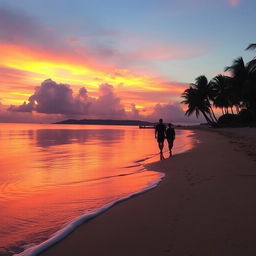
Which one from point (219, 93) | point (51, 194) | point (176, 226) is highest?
point (219, 93)

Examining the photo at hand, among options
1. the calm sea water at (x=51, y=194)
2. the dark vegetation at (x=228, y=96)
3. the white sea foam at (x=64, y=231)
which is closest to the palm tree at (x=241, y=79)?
the dark vegetation at (x=228, y=96)

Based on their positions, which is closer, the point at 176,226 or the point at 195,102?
the point at 176,226

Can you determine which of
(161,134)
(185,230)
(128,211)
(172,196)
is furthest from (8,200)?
(161,134)

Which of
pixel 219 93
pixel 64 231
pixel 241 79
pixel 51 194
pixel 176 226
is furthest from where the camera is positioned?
pixel 219 93

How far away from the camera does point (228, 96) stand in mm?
54875

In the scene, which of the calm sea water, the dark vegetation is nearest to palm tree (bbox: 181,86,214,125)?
the dark vegetation

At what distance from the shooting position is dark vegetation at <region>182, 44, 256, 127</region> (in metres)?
49.2

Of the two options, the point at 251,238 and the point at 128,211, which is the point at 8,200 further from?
the point at 251,238

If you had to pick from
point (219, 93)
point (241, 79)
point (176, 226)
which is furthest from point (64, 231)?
point (219, 93)

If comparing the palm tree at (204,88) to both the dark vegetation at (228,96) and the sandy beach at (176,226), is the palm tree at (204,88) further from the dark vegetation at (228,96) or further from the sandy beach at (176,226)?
the sandy beach at (176,226)

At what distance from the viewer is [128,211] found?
18.4ft

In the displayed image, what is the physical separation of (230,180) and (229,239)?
13.8ft

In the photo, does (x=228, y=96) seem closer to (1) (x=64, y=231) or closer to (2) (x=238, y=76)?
(2) (x=238, y=76)

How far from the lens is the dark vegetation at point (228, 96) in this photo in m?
49.2
